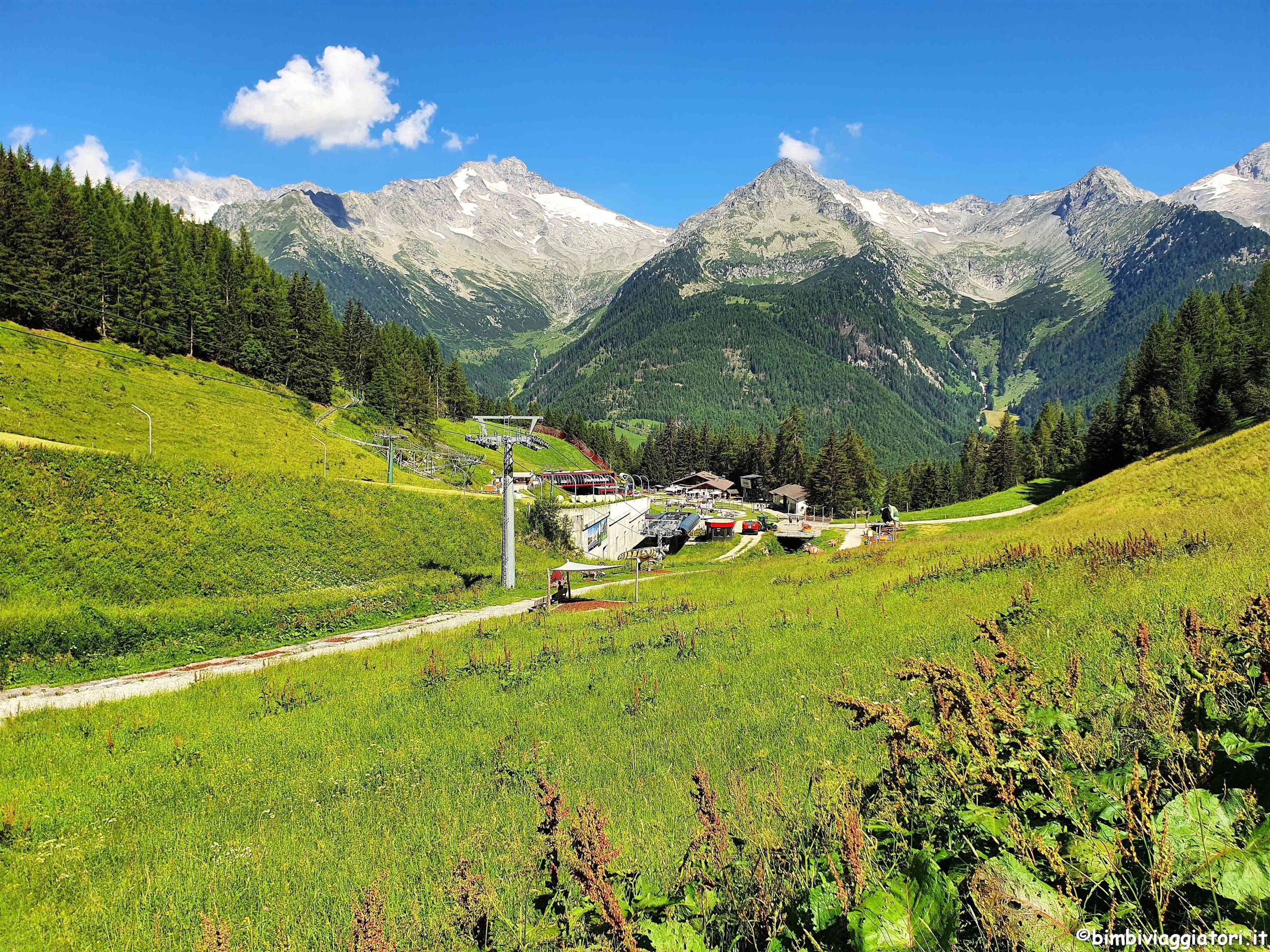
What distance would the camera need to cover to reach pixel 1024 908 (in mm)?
2068

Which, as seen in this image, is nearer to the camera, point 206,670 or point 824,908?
point 824,908

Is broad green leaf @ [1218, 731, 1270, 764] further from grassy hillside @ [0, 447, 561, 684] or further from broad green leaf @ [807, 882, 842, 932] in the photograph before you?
grassy hillside @ [0, 447, 561, 684]

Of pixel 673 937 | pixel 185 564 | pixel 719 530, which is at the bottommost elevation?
pixel 719 530

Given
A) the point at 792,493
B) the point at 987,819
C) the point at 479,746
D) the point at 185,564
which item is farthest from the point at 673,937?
the point at 792,493

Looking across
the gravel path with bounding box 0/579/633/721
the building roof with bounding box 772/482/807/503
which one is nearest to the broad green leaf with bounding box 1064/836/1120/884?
the gravel path with bounding box 0/579/633/721

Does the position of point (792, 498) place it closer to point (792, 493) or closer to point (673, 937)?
point (792, 493)

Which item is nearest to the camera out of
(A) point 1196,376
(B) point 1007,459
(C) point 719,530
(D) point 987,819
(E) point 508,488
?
(D) point 987,819

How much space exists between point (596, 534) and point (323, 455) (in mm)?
28354

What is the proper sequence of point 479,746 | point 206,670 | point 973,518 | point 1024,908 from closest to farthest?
point 1024,908 < point 479,746 < point 206,670 < point 973,518

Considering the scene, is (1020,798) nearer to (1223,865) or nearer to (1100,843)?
(1100,843)

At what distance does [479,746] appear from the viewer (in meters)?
8.85

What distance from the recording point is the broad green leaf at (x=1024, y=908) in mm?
1963

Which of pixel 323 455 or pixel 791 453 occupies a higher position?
pixel 791 453

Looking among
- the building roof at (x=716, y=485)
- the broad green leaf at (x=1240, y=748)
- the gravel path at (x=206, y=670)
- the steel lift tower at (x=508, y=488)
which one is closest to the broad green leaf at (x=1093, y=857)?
the broad green leaf at (x=1240, y=748)
